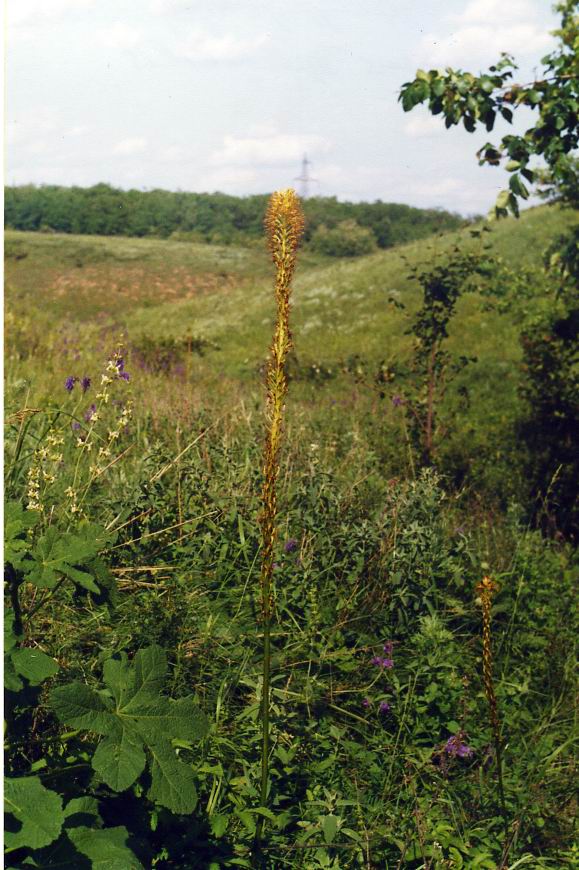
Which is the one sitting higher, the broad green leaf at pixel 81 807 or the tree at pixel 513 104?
the tree at pixel 513 104

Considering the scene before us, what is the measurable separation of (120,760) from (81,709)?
0.16 m

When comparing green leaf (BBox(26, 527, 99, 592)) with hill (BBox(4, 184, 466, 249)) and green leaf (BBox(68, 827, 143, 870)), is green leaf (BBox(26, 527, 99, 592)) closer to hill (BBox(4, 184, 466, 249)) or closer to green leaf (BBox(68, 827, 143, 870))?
green leaf (BBox(68, 827, 143, 870))

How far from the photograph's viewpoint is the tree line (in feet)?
151

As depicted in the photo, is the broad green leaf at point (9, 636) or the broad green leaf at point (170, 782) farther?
the broad green leaf at point (9, 636)

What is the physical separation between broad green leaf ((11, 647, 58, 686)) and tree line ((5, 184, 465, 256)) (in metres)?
44.6

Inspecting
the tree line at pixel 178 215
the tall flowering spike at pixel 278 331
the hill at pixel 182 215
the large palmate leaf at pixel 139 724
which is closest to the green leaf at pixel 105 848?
the large palmate leaf at pixel 139 724

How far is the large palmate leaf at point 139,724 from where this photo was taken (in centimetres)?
183

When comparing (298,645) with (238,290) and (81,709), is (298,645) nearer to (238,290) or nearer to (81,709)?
(81,709)

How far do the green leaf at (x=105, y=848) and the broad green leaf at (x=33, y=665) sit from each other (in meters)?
0.37

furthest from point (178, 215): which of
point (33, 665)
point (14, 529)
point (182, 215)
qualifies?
point (33, 665)

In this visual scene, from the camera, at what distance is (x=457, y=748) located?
3096mm

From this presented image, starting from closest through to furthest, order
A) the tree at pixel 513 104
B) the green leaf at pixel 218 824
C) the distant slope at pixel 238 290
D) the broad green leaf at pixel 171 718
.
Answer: the broad green leaf at pixel 171 718, the green leaf at pixel 218 824, the tree at pixel 513 104, the distant slope at pixel 238 290

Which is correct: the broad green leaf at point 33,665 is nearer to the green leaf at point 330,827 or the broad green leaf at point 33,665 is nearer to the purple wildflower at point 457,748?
the green leaf at point 330,827

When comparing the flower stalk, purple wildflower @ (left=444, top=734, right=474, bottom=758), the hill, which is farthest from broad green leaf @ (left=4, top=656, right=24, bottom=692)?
the hill
